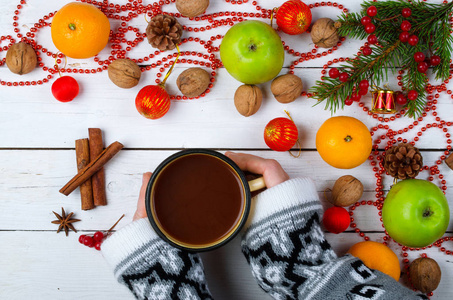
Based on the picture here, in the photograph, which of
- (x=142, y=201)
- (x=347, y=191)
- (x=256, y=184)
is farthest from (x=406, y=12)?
(x=142, y=201)

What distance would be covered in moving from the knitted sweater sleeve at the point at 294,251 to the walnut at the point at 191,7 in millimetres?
495

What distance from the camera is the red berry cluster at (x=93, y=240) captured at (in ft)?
3.41

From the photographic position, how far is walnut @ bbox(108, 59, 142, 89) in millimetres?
1033

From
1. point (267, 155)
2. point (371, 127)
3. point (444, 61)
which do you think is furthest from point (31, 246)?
point (444, 61)

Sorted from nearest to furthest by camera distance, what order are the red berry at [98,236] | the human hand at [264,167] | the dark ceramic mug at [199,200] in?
the dark ceramic mug at [199,200] < the human hand at [264,167] < the red berry at [98,236]

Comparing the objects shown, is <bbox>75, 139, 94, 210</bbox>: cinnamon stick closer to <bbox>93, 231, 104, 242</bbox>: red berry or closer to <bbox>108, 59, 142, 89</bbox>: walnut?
<bbox>93, 231, 104, 242</bbox>: red berry

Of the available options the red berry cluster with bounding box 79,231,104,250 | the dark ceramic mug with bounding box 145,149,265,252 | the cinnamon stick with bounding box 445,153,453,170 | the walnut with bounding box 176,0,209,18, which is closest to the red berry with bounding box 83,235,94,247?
the red berry cluster with bounding box 79,231,104,250

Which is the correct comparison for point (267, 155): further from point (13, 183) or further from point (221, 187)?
point (13, 183)

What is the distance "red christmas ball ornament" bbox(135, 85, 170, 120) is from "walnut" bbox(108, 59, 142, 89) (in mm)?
44

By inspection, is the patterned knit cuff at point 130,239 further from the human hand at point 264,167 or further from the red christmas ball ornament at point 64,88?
the red christmas ball ornament at point 64,88

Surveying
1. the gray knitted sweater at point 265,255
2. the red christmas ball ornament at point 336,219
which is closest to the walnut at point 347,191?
the red christmas ball ornament at point 336,219

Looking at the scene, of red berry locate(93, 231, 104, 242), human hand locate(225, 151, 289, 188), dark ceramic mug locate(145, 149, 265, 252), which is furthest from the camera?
red berry locate(93, 231, 104, 242)

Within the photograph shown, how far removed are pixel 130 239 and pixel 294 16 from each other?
2.18ft

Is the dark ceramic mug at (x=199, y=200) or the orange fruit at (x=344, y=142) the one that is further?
the orange fruit at (x=344, y=142)
